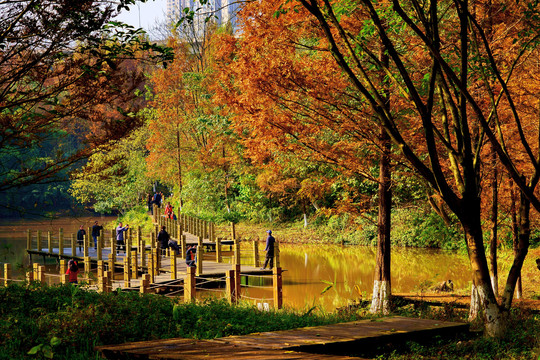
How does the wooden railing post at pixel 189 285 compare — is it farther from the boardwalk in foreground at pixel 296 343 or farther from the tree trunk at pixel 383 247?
the boardwalk in foreground at pixel 296 343

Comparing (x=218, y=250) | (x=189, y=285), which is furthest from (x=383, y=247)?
(x=218, y=250)

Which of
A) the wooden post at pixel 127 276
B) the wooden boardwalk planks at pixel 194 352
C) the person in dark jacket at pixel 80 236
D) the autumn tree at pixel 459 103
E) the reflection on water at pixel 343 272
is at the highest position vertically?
the autumn tree at pixel 459 103

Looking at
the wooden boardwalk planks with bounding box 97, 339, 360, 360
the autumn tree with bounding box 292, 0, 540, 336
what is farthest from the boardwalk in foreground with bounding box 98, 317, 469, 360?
the autumn tree with bounding box 292, 0, 540, 336

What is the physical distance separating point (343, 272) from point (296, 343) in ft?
63.3

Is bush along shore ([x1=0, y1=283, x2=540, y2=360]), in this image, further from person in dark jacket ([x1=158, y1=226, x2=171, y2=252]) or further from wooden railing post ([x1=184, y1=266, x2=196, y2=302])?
person in dark jacket ([x1=158, y1=226, x2=171, y2=252])

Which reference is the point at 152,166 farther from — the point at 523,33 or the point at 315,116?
the point at 523,33

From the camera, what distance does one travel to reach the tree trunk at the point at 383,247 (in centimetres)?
1319

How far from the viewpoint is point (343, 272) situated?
81.6 feet

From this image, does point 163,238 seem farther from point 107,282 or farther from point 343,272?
point 107,282

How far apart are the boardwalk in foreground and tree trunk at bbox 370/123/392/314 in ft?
19.3

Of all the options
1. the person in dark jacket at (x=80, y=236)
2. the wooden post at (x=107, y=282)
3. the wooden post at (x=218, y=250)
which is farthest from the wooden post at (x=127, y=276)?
the person in dark jacket at (x=80, y=236)

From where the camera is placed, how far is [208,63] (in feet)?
134

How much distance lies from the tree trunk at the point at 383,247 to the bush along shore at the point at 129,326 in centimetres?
416

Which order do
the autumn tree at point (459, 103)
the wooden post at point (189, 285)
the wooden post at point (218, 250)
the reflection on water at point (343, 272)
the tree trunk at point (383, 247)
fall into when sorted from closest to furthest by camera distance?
the autumn tree at point (459, 103) < the tree trunk at point (383, 247) < the wooden post at point (189, 285) < the reflection on water at point (343, 272) < the wooden post at point (218, 250)
